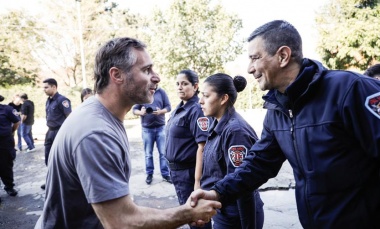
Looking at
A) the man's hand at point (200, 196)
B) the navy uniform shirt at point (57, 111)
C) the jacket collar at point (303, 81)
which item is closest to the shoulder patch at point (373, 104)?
the jacket collar at point (303, 81)

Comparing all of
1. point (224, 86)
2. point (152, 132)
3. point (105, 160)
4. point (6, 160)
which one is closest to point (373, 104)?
point (105, 160)

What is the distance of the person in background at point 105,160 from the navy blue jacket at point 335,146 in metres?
0.75

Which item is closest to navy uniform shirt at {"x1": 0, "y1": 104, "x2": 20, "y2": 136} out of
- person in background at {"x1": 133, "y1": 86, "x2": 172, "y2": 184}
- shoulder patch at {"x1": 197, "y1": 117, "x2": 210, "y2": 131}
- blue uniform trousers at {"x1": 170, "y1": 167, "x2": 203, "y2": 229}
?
person in background at {"x1": 133, "y1": 86, "x2": 172, "y2": 184}

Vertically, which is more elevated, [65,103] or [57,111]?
[65,103]

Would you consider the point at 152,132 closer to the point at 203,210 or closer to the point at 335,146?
the point at 203,210

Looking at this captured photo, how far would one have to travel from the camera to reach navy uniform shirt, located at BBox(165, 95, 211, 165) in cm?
352

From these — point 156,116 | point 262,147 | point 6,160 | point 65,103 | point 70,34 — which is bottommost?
point 6,160

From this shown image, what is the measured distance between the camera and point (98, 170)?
1.38m

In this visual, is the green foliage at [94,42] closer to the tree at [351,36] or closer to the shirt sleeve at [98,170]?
the tree at [351,36]

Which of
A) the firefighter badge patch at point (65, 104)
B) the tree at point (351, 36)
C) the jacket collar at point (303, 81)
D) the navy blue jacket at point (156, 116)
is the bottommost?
the navy blue jacket at point (156, 116)

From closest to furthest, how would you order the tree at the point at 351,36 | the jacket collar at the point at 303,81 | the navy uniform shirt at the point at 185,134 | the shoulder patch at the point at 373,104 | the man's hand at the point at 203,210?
the shoulder patch at the point at 373,104
the jacket collar at the point at 303,81
the man's hand at the point at 203,210
the navy uniform shirt at the point at 185,134
the tree at the point at 351,36

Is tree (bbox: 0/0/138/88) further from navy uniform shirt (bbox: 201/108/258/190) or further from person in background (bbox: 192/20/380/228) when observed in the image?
person in background (bbox: 192/20/380/228)

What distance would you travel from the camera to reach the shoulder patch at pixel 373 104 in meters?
1.37

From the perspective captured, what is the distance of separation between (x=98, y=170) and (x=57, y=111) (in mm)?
5168
